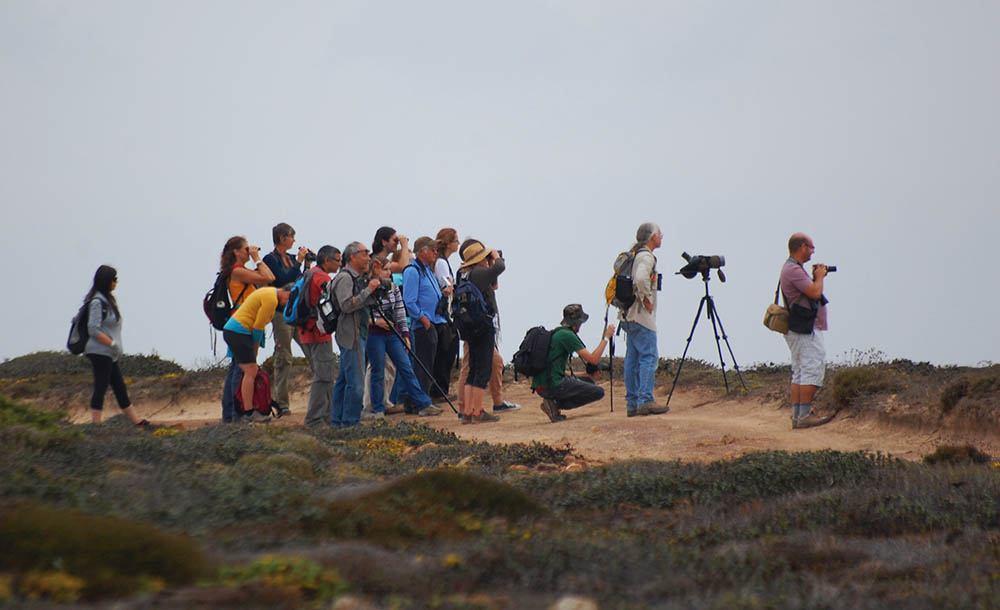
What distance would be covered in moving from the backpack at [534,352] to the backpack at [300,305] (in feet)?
9.06

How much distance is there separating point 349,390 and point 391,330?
1.37m

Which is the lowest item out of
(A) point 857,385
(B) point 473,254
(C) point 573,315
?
(A) point 857,385

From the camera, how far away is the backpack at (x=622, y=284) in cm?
1245

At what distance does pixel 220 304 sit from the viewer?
12539mm

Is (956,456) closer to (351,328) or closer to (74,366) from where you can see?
(351,328)

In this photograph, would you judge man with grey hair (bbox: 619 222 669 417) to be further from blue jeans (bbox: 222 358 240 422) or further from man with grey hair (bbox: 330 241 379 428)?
blue jeans (bbox: 222 358 240 422)

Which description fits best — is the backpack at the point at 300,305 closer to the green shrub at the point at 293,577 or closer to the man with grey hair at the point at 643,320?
the man with grey hair at the point at 643,320

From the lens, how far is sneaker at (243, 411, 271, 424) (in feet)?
41.3

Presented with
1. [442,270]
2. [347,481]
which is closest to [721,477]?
[347,481]

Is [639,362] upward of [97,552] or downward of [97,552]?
upward

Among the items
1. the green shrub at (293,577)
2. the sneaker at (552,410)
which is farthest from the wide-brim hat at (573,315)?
the green shrub at (293,577)

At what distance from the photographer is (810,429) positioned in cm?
1191

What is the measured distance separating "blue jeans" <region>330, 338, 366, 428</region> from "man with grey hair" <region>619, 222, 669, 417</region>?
11.2 feet

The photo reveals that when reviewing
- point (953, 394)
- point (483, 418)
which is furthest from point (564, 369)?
point (953, 394)
